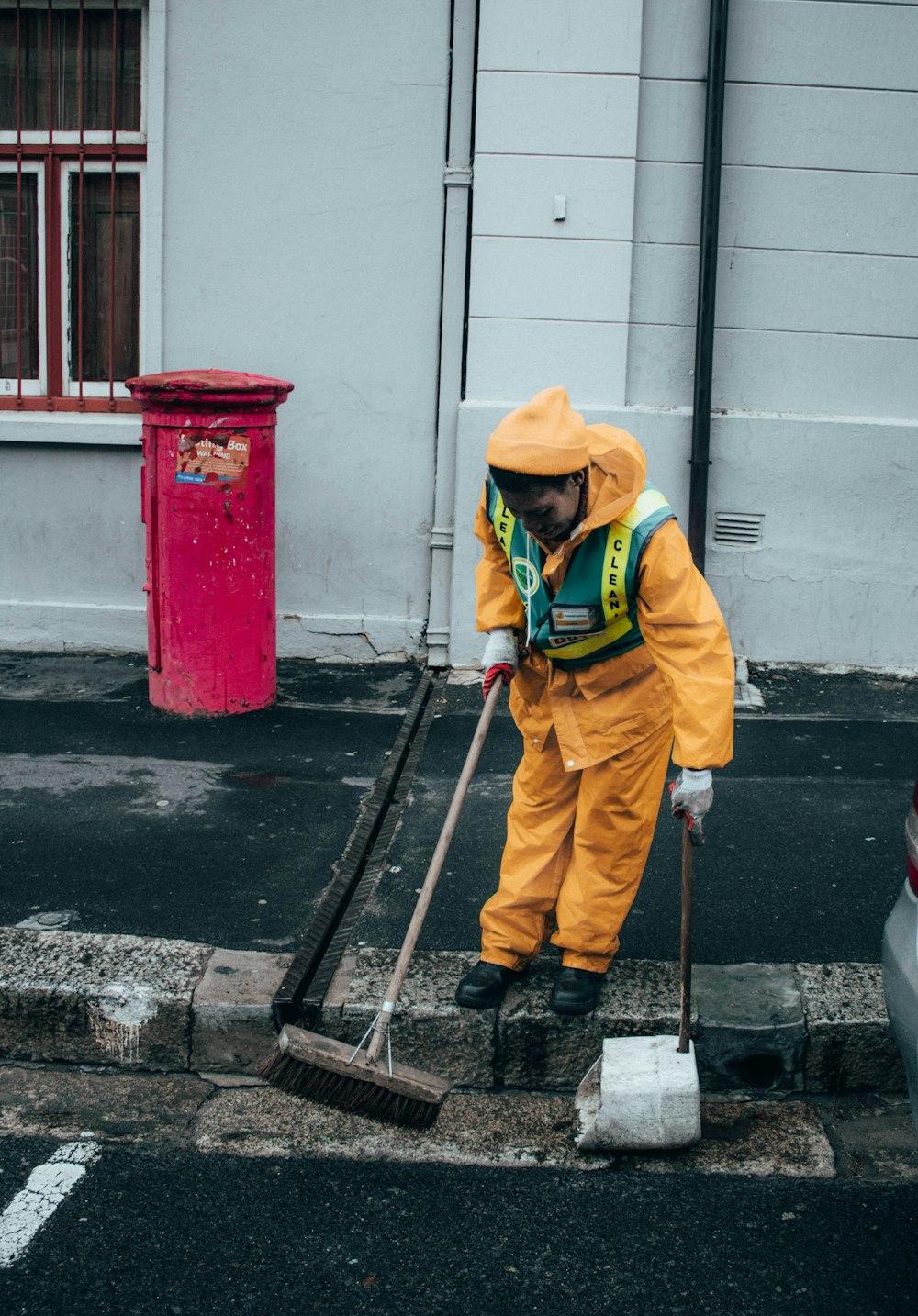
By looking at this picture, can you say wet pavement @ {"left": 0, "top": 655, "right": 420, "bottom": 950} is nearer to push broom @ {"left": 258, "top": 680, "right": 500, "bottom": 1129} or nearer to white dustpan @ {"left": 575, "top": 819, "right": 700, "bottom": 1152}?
push broom @ {"left": 258, "top": 680, "right": 500, "bottom": 1129}

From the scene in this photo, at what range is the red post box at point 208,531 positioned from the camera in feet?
18.4

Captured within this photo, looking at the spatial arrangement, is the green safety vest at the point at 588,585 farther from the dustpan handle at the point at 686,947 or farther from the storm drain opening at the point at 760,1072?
the storm drain opening at the point at 760,1072

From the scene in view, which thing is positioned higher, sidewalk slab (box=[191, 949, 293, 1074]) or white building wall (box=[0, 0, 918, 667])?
white building wall (box=[0, 0, 918, 667])

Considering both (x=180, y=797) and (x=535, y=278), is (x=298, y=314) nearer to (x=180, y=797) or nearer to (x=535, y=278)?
(x=535, y=278)

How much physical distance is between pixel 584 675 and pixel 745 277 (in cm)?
373

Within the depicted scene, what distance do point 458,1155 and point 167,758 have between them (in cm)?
265

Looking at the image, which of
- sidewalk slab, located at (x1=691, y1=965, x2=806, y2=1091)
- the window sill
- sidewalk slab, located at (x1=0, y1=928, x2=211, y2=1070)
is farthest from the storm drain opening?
the window sill

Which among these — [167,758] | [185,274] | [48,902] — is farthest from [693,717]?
[185,274]

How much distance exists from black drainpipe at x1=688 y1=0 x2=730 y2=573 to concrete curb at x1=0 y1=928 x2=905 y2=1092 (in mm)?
3187

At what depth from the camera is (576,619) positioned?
3369 mm

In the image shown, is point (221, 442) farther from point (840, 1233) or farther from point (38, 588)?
point (840, 1233)

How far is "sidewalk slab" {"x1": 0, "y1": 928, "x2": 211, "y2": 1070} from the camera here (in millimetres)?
3572

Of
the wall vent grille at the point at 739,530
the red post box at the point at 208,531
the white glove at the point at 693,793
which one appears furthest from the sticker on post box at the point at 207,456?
the white glove at the point at 693,793

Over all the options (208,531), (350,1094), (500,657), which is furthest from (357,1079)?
(208,531)
